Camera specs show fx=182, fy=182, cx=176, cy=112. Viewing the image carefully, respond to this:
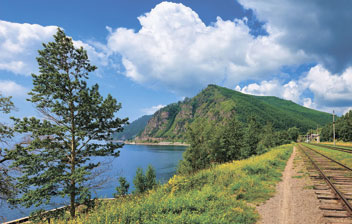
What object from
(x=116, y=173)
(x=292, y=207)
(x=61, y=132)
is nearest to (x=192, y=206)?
(x=292, y=207)

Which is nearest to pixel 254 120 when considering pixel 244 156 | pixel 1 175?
pixel 244 156

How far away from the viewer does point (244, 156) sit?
42.6 m

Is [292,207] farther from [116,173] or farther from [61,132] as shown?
[116,173]

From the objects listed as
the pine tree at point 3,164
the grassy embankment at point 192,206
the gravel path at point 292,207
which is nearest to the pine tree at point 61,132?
the pine tree at point 3,164

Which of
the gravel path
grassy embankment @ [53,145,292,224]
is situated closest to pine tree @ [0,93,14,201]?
grassy embankment @ [53,145,292,224]

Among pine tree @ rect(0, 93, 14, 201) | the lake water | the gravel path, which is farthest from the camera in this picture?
the lake water

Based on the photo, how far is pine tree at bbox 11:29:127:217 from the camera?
13.0 meters

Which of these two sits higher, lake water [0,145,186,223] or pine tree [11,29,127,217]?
pine tree [11,29,127,217]

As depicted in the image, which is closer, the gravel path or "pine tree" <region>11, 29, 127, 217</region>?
the gravel path

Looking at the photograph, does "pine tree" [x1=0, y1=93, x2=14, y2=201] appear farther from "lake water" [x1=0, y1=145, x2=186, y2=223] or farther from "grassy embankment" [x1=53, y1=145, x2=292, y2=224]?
"grassy embankment" [x1=53, y1=145, x2=292, y2=224]

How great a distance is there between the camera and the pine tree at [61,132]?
13039 millimetres

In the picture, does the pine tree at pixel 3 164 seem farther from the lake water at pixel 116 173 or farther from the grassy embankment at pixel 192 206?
the grassy embankment at pixel 192 206

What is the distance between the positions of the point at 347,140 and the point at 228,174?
272ft

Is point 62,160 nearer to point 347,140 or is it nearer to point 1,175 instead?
point 1,175
